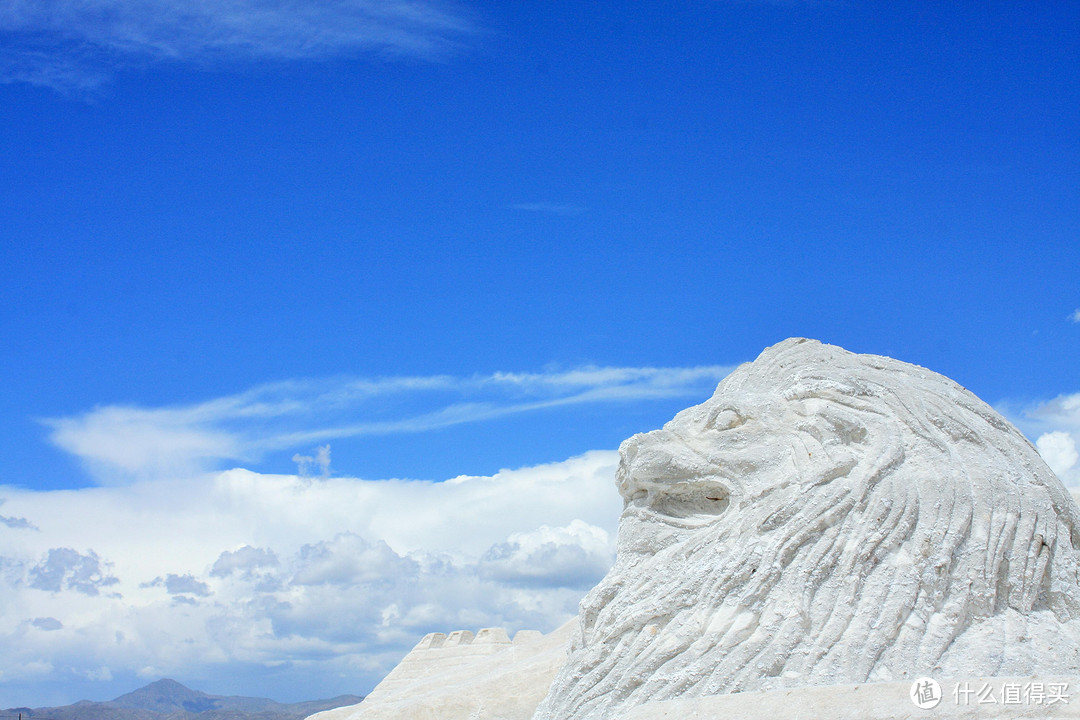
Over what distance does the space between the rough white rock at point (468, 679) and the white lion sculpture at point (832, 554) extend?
3034 mm

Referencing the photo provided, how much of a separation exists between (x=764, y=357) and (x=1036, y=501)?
268cm

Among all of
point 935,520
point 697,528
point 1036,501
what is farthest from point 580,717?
point 1036,501

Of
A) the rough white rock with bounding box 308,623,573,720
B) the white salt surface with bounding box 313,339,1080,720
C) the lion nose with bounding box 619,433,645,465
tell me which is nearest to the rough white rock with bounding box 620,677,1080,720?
the white salt surface with bounding box 313,339,1080,720

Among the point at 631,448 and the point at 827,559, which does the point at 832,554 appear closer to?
the point at 827,559

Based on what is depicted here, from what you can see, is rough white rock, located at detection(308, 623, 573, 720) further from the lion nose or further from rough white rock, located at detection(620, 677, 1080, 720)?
rough white rock, located at detection(620, 677, 1080, 720)

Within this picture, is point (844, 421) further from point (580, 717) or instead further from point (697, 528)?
point (580, 717)

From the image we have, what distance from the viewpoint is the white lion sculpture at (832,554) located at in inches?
222

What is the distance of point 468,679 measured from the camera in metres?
11.9

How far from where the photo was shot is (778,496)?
6.48 meters

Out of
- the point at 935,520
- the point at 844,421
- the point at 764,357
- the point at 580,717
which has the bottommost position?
the point at 580,717

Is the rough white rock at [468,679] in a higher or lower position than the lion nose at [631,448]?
lower

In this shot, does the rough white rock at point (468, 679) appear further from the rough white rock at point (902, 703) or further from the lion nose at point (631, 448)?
the rough white rock at point (902, 703)

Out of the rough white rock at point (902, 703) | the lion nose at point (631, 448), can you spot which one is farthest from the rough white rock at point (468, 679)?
the rough white rock at point (902, 703)

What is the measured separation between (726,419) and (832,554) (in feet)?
5.29
